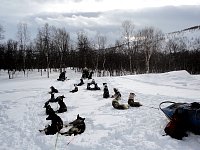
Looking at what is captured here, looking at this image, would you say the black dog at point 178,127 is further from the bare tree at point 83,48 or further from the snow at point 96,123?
the bare tree at point 83,48

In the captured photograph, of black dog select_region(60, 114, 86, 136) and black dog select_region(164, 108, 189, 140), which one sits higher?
black dog select_region(164, 108, 189, 140)

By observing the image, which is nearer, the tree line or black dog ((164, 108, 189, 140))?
black dog ((164, 108, 189, 140))

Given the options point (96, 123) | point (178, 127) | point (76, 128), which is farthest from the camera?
point (96, 123)

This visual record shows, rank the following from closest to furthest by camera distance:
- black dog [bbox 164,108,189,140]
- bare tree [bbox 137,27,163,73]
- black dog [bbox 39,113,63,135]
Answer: black dog [bbox 164,108,189,140] → black dog [bbox 39,113,63,135] → bare tree [bbox 137,27,163,73]

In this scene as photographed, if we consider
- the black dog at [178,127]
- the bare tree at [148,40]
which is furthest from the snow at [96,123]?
the bare tree at [148,40]

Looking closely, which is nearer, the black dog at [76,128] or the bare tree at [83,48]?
the black dog at [76,128]

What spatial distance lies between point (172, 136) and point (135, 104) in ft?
18.7

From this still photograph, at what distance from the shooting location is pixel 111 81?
29.7m

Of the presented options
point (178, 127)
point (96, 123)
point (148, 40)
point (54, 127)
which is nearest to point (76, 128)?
point (54, 127)

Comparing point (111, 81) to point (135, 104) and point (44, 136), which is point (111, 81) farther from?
point (44, 136)

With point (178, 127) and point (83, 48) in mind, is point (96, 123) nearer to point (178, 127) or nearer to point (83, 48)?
point (178, 127)

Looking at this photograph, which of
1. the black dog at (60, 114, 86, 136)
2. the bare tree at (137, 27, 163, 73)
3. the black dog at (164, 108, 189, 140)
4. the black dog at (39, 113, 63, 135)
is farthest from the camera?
the bare tree at (137, 27, 163, 73)

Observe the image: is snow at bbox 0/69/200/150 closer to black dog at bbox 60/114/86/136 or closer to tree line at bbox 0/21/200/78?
black dog at bbox 60/114/86/136

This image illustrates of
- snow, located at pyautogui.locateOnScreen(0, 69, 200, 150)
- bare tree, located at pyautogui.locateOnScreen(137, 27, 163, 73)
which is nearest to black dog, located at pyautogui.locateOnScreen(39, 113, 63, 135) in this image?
snow, located at pyautogui.locateOnScreen(0, 69, 200, 150)
